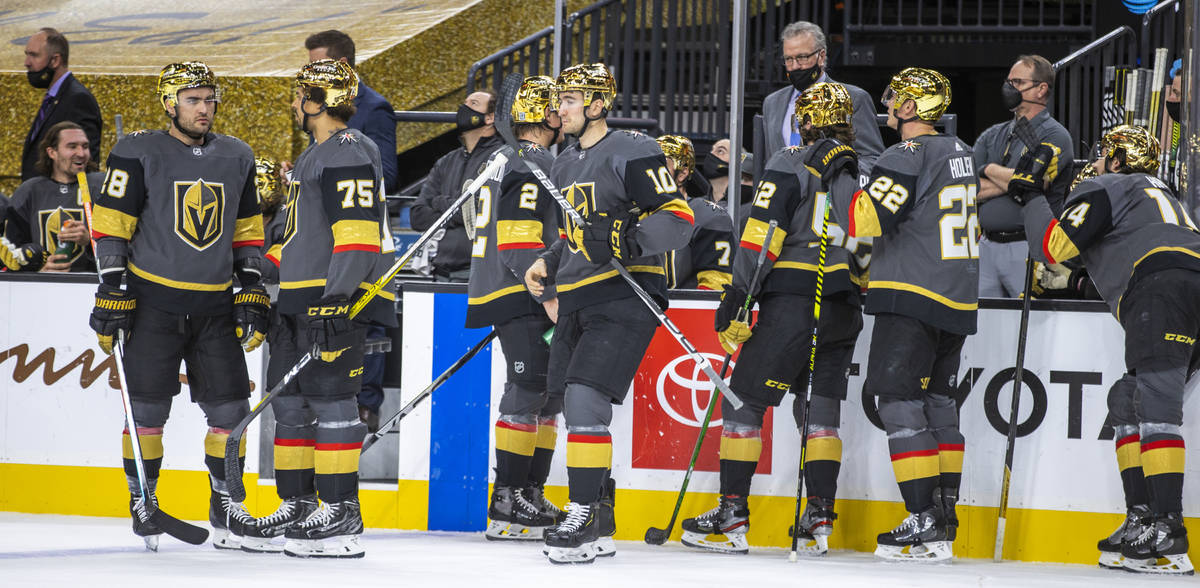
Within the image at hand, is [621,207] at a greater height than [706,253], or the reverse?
[621,207]

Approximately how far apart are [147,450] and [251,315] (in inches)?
25.0

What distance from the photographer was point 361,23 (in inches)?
411

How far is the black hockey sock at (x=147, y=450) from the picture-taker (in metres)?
5.07

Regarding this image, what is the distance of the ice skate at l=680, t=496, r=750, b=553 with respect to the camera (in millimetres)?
5184

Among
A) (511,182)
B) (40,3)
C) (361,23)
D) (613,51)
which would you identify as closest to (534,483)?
(511,182)

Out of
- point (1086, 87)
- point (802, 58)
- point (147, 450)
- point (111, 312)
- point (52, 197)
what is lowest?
point (147, 450)

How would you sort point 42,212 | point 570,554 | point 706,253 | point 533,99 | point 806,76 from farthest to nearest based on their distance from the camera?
point 42,212 → point 706,253 → point 806,76 → point 533,99 → point 570,554

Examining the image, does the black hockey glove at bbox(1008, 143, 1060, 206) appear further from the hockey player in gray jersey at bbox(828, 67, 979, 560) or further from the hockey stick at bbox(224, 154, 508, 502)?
the hockey stick at bbox(224, 154, 508, 502)

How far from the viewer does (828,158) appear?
16.5ft

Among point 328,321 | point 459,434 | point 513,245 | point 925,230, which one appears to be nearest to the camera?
point 328,321

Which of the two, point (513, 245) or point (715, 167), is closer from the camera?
point (513, 245)

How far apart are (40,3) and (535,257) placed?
341 inches

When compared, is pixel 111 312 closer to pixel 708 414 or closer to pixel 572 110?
pixel 572 110

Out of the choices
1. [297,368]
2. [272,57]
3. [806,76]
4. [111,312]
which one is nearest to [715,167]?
[806,76]
